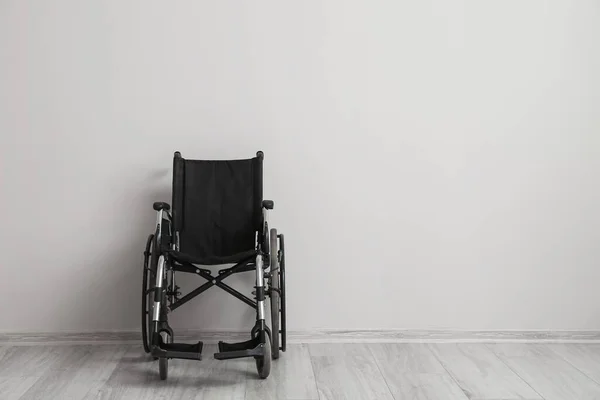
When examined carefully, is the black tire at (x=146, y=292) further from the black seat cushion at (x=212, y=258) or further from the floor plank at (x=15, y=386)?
the floor plank at (x=15, y=386)

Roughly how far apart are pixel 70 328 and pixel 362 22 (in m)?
2.17

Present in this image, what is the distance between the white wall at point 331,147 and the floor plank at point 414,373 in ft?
0.65

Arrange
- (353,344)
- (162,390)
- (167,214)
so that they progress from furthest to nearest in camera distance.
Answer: (353,344)
(167,214)
(162,390)

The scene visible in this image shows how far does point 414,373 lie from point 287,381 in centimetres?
58

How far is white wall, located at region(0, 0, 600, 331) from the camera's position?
3438 millimetres

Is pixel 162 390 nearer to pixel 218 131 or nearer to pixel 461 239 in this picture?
pixel 218 131

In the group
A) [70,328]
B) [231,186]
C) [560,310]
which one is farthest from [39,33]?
[560,310]

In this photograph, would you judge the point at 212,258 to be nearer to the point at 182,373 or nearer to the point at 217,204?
the point at 217,204

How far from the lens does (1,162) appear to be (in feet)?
11.3

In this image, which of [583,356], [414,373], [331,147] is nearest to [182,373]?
[414,373]

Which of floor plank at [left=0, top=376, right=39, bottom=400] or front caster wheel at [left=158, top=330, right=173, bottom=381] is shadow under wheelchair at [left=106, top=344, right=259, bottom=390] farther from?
floor plank at [left=0, top=376, right=39, bottom=400]

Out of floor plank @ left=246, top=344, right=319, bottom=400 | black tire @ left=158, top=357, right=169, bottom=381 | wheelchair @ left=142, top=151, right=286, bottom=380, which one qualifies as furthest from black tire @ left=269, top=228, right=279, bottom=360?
black tire @ left=158, top=357, right=169, bottom=381

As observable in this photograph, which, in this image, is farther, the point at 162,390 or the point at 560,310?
the point at 560,310

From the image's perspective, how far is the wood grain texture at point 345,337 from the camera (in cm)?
349
